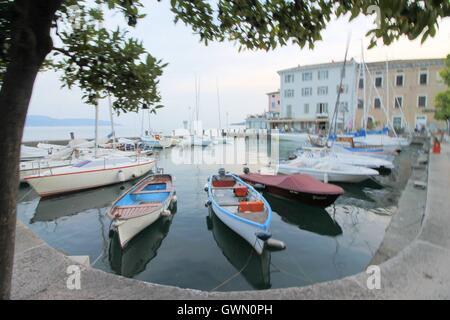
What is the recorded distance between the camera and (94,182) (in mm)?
15914

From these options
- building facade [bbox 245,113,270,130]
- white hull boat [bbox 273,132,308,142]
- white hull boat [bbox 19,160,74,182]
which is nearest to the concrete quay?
white hull boat [bbox 19,160,74,182]

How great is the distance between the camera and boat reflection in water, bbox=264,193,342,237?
32.2ft

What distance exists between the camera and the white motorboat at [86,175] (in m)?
14.0

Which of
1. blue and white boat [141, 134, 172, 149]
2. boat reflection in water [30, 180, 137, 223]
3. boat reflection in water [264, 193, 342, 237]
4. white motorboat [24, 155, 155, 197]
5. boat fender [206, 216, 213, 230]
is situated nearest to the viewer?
boat reflection in water [264, 193, 342, 237]

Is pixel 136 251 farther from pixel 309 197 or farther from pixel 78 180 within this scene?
pixel 78 180

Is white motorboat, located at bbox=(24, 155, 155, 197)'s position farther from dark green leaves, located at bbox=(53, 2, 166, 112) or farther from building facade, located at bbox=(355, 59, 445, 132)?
building facade, located at bbox=(355, 59, 445, 132)

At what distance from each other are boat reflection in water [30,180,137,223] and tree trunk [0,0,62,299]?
1146 cm

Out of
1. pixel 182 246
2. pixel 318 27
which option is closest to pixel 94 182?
pixel 182 246

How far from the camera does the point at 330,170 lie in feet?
53.3

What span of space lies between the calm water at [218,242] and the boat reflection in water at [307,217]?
38mm

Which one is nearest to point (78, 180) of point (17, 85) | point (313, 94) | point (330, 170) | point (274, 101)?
point (17, 85)

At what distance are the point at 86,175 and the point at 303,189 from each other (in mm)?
12526

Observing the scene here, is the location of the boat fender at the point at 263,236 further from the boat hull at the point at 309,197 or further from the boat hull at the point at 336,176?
the boat hull at the point at 336,176

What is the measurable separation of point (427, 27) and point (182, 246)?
827cm
